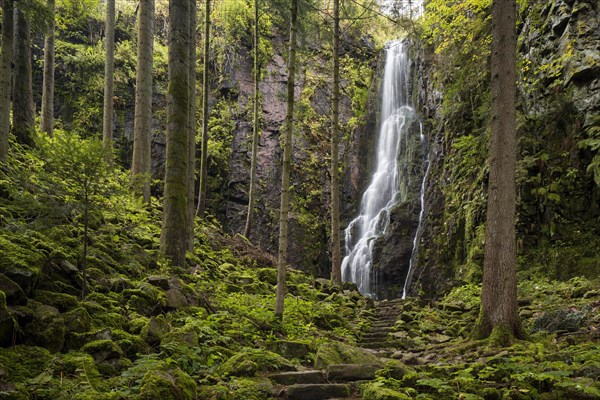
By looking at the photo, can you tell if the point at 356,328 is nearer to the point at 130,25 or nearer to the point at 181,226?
the point at 181,226

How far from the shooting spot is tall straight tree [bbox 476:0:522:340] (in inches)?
241

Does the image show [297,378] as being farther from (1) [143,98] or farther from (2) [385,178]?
(2) [385,178]

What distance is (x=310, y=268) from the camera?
66.1 feet

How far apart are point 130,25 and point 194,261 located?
18.7 metres

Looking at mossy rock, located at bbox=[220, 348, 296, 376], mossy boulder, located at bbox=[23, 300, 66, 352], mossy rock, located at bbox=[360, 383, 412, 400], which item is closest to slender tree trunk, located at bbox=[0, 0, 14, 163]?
mossy boulder, located at bbox=[23, 300, 66, 352]

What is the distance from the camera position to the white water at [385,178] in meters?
18.1

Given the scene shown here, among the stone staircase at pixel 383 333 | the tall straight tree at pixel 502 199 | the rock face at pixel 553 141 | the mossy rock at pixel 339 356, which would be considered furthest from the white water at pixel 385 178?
the mossy rock at pixel 339 356

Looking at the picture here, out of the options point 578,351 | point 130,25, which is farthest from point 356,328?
point 130,25

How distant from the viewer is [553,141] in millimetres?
10547

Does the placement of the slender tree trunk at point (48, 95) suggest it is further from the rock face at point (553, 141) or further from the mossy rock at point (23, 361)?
the rock face at point (553, 141)

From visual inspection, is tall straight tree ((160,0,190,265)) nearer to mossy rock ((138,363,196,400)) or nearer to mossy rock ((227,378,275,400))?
mossy rock ((227,378,275,400))

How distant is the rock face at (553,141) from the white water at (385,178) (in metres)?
5.24

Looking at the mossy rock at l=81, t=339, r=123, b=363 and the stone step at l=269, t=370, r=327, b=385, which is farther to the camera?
the stone step at l=269, t=370, r=327, b=385

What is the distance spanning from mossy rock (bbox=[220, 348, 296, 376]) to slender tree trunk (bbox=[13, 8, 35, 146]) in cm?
754
